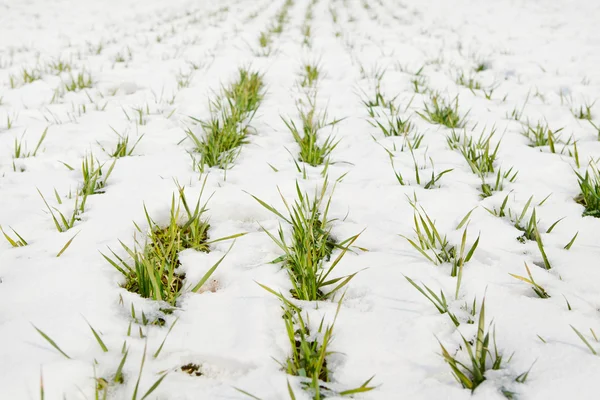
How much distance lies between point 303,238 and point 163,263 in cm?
47

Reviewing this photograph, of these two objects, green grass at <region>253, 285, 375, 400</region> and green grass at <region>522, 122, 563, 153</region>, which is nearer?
green grass at <region>253, 285, 375, 400</region>

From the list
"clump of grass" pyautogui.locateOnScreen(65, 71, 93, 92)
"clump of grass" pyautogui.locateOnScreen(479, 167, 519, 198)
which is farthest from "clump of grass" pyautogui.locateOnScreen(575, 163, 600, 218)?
"clump of grass" pyautogui.locateOnScreen(65, 71, 93, 92)

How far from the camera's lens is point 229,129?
2166 millimetres

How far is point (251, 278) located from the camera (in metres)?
1.23

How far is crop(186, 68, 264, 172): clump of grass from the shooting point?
1.94 m

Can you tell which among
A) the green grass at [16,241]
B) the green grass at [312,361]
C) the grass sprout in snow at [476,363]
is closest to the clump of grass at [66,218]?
the green grass at [16,241]

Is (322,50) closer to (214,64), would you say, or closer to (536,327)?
(214,64)

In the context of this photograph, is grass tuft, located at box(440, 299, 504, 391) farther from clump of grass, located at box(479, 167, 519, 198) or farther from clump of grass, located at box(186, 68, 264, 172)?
clump of grass, located at box(186, 68, 264, 172)

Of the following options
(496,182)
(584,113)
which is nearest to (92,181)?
(496,182)

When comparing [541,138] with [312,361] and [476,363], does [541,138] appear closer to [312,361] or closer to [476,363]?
[476,363]

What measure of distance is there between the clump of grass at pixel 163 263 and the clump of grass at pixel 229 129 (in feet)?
1.54

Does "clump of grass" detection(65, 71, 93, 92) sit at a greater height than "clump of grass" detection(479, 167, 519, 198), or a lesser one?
greater

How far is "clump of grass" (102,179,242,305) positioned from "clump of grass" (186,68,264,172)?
47 cm

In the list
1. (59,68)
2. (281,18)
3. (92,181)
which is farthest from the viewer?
(281,18)
